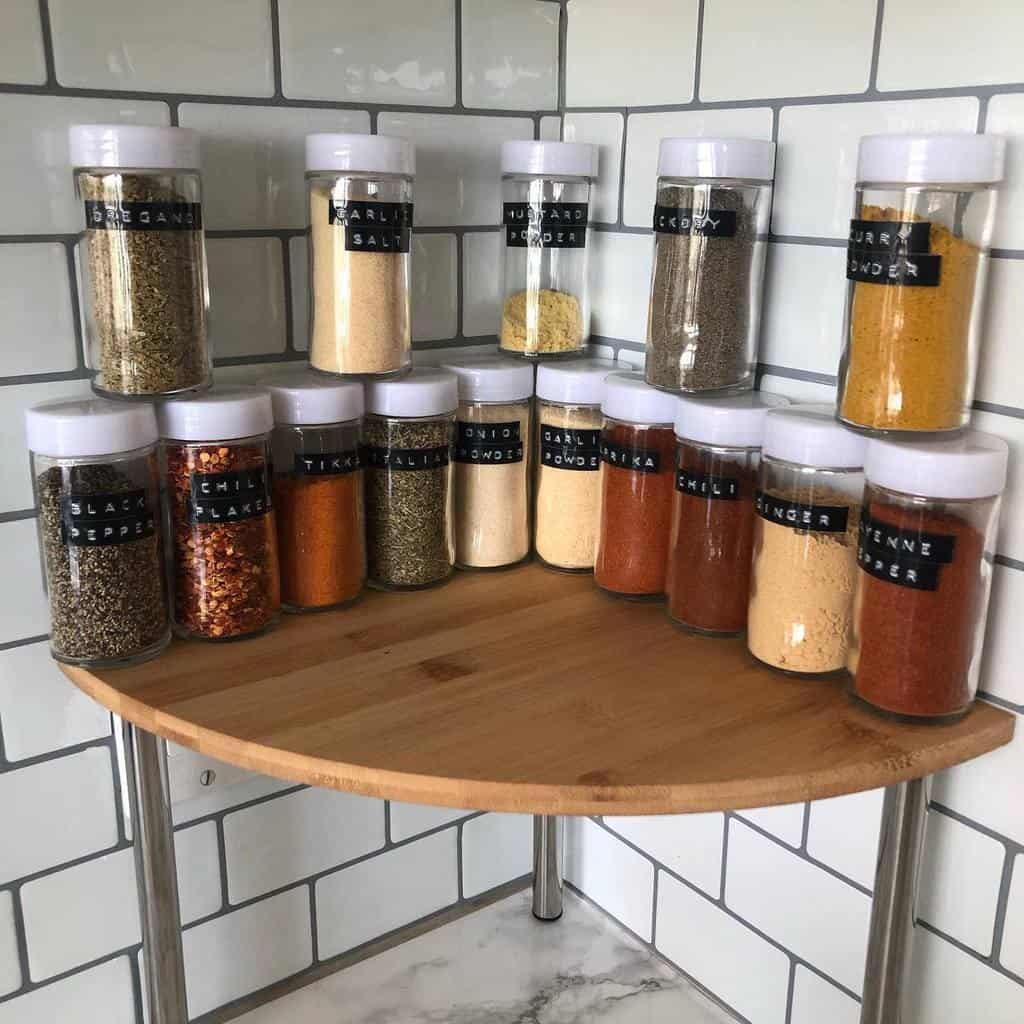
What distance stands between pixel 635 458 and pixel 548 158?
30cm

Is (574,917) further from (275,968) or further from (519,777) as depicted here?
(519,777)

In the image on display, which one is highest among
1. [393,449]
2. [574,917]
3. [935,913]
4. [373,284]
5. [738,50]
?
[738,50]

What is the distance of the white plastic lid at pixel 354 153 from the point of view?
0.86m

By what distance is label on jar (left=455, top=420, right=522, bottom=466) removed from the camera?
988 mm

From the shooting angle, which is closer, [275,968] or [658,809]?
[658,809]

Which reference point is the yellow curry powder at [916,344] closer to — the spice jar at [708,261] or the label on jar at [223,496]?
the spice jar at [708,261]

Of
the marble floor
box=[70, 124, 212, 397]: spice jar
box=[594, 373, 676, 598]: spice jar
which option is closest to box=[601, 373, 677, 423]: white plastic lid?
box=[594, 373, 676, 598]: spice jar

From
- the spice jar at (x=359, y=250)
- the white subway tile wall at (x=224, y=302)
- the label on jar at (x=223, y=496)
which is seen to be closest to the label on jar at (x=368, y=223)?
the spice jar at (x=359, y=250)

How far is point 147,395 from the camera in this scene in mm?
811

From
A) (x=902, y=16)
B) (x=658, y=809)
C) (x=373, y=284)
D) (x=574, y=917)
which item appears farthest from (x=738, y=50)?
(x=574, y=917)

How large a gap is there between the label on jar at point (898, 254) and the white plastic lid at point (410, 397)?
36 cm

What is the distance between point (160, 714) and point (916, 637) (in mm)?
513

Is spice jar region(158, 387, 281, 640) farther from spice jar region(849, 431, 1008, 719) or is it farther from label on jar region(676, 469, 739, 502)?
spice jar region(849, 431, 1008, 719)

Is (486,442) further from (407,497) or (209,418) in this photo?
(209,418)
